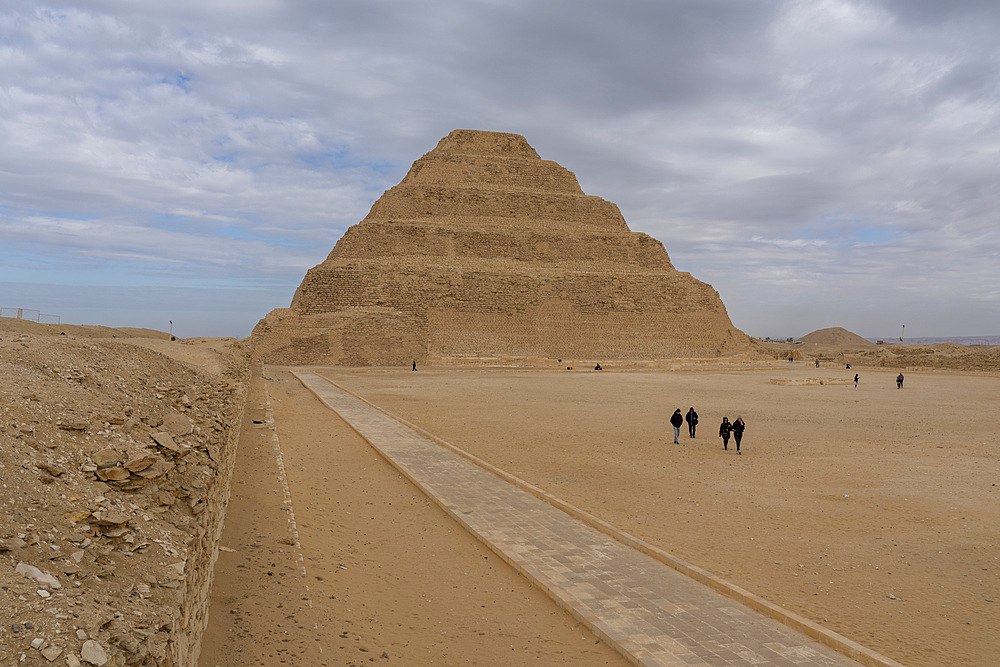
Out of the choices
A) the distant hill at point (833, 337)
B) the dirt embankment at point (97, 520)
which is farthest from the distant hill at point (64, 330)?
the distant hill at point (833, 337)

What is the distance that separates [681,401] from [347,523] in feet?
47.9

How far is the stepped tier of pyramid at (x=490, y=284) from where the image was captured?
38938 millimetres

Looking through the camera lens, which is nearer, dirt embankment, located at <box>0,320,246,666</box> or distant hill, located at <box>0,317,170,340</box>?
dirt embankment, located at <box>0,320,246,666</box>

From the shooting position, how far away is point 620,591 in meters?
4.79

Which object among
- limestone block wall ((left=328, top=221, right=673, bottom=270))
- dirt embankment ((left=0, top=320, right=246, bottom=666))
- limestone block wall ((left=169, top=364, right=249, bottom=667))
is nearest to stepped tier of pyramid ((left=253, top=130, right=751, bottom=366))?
limestone block wall ((left=328, top=221, right=673, bottom=270))

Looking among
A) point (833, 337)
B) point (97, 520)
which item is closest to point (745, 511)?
point (97, 520)

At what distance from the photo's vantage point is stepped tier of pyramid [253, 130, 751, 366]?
38.9m

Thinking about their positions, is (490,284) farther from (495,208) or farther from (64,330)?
(64,330)

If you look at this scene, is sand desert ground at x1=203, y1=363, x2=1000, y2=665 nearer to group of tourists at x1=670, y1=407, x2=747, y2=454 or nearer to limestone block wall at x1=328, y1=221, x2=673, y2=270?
group of tourists at x1=670, y1=407, x2=747, y2=454

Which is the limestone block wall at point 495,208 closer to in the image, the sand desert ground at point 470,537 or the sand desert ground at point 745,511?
the sand desert ground at point 745,511

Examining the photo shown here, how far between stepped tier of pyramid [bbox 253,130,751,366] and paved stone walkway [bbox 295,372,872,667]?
1216 inches

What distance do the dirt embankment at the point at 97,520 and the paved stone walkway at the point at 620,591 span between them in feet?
8.09

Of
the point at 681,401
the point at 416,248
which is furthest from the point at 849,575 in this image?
the point at 416,248

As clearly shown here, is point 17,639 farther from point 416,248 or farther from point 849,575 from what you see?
point 416,248
